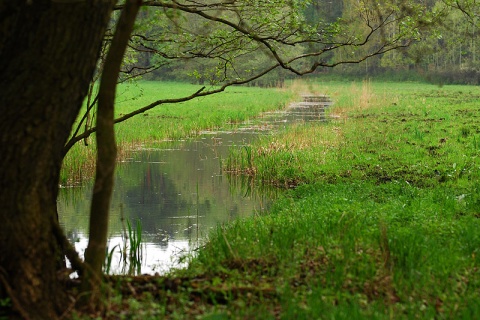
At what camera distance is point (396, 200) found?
977 centimetres

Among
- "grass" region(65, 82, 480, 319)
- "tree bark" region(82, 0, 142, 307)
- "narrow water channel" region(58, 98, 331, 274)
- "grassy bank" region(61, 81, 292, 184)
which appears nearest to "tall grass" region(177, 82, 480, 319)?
"grass" region(65, 82, 480, 319)

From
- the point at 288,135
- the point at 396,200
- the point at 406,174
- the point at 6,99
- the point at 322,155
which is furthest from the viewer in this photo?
the point at 288,135

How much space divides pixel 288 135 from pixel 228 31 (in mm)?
9270

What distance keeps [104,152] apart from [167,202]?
824 centimetres

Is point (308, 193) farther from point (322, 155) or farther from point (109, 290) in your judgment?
point (109, 290)

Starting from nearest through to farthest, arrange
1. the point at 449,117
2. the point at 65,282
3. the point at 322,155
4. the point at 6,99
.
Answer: the point at 6,99 < the point at 65,282 < the point at 322,155 < the point at 449,117

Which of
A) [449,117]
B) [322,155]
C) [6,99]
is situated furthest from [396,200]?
[449,117]

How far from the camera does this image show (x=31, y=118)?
4.41 meters

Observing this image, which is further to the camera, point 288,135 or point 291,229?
point 288,135

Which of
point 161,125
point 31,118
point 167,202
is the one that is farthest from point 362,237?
point 161,125

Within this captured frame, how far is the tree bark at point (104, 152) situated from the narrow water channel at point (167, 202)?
2.15 m

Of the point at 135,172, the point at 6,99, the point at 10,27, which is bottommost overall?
the point at 135,172

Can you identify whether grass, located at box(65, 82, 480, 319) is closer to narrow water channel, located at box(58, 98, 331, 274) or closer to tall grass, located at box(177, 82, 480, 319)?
tall grass, located at box(177, 82, 480, 319)

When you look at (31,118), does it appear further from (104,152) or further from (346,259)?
(346,259)
